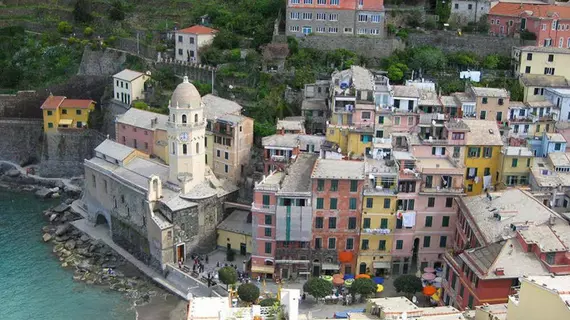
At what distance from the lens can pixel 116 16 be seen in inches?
3322

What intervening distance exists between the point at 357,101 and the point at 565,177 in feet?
52.1

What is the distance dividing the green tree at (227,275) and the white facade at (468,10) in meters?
39.2

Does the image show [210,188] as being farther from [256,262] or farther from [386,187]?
[386,187]

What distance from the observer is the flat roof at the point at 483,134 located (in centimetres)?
5250

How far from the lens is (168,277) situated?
51375mm

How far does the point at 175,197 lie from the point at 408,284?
17.9 meters

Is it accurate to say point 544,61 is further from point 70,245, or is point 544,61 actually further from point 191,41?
point 70,245

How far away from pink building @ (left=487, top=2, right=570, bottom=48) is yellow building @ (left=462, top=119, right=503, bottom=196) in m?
19.3

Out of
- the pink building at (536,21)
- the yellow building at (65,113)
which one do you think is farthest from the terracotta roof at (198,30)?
the pink building at (536,21)

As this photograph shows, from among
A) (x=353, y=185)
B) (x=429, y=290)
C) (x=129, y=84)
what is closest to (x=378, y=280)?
(x=429, y=290)

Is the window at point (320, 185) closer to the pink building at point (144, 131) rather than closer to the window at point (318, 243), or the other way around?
the window at point (318, 243)

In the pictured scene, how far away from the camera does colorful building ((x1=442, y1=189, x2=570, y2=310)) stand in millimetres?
38406

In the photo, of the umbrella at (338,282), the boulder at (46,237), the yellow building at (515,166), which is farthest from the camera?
the boulder at (46,237)

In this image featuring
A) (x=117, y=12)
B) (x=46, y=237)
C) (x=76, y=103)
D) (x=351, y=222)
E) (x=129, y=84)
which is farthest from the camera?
(x=117, y=12)
